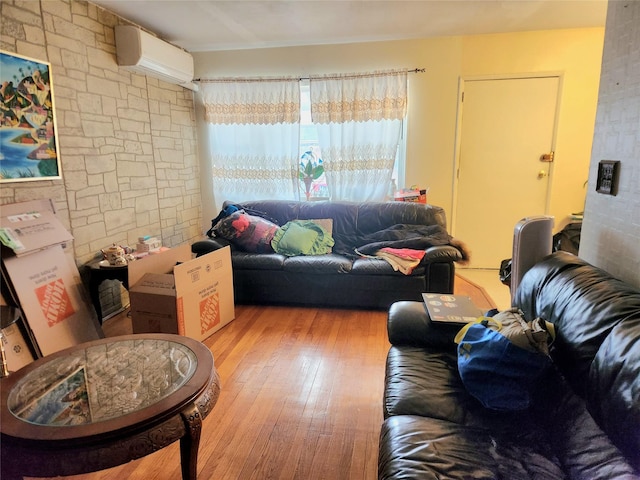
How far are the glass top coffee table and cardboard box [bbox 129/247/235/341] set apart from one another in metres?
0.87

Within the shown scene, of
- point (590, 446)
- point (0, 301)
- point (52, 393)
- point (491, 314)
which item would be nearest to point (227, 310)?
point (0, 301)

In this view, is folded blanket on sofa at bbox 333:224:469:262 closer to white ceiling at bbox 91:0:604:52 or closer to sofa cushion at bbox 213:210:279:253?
sofa cushion at bbox 213:210:279:253

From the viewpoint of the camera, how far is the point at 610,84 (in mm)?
1834

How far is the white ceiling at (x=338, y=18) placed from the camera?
10.0 feet

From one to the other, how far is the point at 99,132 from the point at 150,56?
2.68 ft

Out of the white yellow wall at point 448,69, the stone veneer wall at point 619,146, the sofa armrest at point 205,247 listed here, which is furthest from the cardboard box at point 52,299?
the stone veneer wall at point 619,146

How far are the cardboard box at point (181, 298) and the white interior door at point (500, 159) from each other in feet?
8.91

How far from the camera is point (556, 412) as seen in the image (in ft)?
4.45

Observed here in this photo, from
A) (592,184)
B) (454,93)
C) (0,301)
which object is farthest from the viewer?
(454,93)

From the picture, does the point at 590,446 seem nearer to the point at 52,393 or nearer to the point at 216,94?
the point at 52,393

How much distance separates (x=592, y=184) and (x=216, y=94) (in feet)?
12.0

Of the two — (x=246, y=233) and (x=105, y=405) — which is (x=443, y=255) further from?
(x=105, y=405)

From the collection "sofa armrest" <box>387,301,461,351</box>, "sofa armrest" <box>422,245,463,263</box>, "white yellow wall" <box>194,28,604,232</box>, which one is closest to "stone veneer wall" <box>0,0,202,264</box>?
"white yellow wall" <box>194,28,604,232</box>

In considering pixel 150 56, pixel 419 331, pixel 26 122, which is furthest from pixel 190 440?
pixel 150 56
